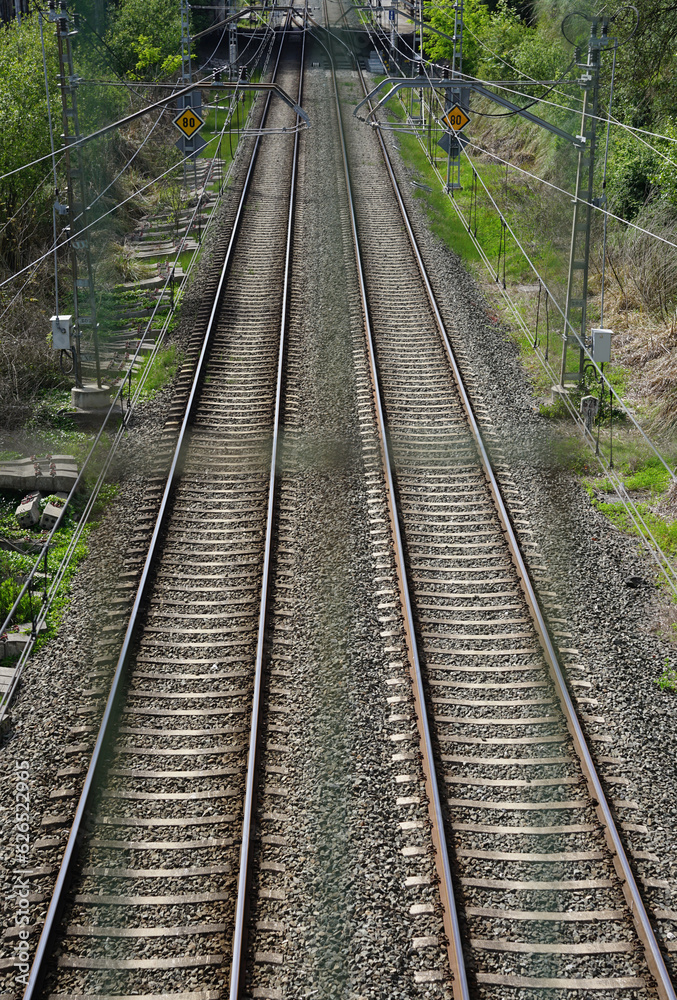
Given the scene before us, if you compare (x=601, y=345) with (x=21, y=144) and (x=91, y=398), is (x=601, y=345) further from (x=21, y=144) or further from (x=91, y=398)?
(x=21, y=144)

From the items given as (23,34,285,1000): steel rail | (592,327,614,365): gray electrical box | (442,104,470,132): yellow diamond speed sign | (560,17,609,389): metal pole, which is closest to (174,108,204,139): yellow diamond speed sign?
(442,104,470,132): yellow diamond speed sign

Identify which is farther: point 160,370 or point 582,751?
point 160,370

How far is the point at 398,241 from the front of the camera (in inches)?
803

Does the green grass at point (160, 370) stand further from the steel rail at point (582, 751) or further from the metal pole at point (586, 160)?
the metal pole at point (586, 160)

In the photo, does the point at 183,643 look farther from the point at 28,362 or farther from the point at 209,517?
the point at 28,362

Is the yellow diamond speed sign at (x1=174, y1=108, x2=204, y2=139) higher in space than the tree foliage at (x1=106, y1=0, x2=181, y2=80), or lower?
lower

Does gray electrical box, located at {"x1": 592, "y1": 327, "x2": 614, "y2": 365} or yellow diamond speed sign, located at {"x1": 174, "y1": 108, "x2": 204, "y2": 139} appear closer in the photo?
gray electrical box, located at {"x1": 592, "y1": 327, "x2": 614, "y2": 365}

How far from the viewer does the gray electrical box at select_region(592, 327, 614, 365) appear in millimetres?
11867

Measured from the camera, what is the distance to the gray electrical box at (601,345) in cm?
Answer: 1187

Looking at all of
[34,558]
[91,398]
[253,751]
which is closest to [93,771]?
[253,751]

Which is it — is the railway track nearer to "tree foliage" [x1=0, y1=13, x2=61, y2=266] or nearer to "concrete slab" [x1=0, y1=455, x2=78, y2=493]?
"concrete slab" [x1=0, y1=455, x2=78, y2=493]

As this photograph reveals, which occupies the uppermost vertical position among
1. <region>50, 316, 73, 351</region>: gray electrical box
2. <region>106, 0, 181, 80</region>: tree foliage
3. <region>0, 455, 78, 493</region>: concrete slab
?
<region>106, 0, 181, 80</region>: tree foliage

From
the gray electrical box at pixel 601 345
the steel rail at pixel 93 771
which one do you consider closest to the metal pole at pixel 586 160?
the gray electrical box at pixel 601 345

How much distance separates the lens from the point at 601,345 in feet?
39.2
